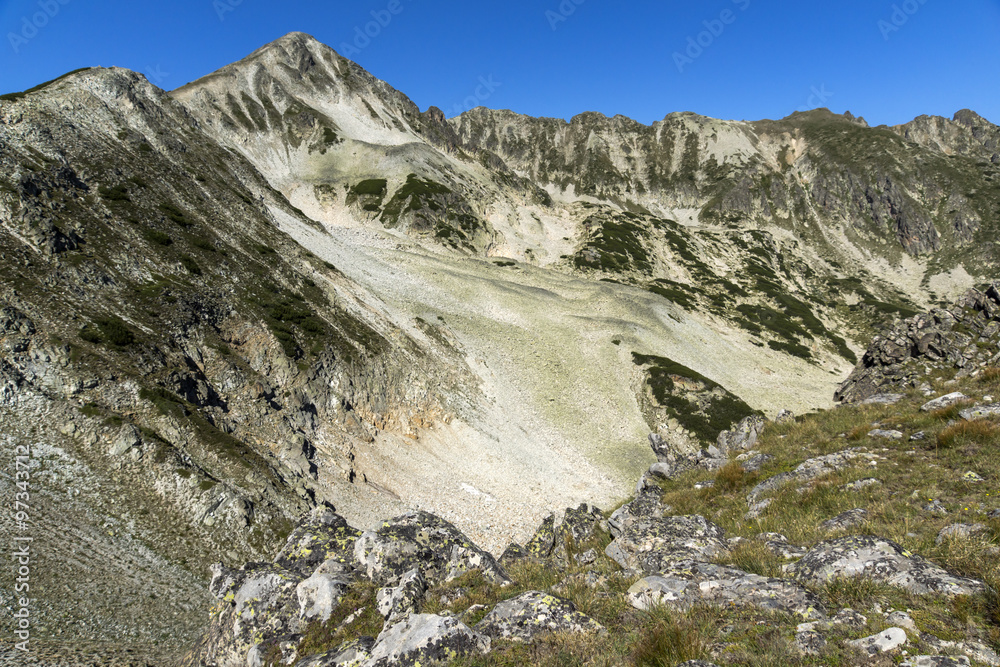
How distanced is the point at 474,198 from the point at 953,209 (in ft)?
629

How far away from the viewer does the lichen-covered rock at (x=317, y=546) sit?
42.9ft

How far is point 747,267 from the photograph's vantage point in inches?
5630

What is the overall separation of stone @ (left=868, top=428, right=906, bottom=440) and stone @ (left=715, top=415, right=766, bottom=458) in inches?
183

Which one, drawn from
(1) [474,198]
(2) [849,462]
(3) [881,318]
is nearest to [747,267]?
(3) [881,318]

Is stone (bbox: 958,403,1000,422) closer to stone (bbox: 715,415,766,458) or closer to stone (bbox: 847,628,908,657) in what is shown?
stone (bbox: 715,415,766,458)

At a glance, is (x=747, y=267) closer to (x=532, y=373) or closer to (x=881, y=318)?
(x=881, y=318)

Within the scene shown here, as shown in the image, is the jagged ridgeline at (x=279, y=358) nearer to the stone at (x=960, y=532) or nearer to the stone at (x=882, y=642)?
the stone at (x=960, y=532)

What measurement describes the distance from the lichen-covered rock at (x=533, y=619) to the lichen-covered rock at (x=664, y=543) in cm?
236

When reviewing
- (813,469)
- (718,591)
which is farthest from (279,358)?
(718,591)

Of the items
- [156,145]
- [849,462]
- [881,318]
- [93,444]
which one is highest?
[881,318]

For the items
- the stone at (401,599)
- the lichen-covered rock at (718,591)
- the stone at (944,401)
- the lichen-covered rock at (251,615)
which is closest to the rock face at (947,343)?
the stone at (944,401)

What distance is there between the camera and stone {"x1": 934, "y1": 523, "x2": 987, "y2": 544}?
334 inches

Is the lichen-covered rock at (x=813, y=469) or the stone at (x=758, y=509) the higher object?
the lichen-covered rock at (x=813, y=469)

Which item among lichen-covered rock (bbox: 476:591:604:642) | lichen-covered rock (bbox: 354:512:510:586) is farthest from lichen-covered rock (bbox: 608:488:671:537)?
lichen-covered rock (bbox: 476:591:604:642)
